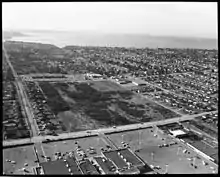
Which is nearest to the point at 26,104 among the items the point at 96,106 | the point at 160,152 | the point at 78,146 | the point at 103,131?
the point at 96,106

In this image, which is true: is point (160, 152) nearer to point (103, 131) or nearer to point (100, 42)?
point (103, 131)

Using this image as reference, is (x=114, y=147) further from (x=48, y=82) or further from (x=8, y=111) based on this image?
(x=48, y=82)

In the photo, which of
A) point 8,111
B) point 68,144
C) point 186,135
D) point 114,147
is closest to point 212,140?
point 186,135

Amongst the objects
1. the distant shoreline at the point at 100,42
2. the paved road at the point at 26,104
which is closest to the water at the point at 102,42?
the distant shoreline at the point at 100,42

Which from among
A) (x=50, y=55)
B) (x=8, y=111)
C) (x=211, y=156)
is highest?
(x=50, y=55)

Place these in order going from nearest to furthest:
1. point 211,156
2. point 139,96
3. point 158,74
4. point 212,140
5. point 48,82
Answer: point 211,156 → point 212,140 → point 139,96 → point 48,82 → point 158,74

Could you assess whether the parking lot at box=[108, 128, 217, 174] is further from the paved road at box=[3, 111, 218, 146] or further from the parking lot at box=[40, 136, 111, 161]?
the parking lot at box=[40, 136, 111, 161]
